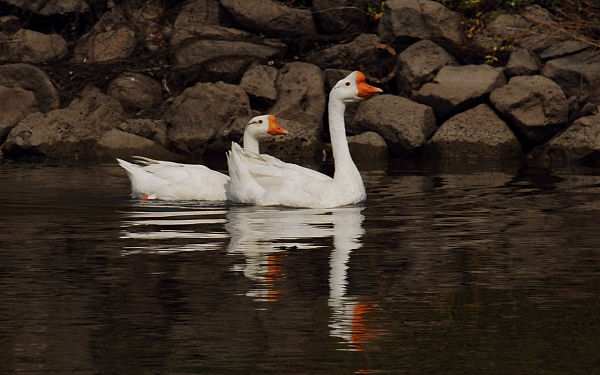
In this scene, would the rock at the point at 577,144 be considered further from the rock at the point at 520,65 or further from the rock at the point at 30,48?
the rock at the point at 30,48

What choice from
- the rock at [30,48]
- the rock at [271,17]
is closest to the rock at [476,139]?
the rock at [271,17]

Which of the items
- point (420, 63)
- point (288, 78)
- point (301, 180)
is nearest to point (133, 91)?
point (288, 78)

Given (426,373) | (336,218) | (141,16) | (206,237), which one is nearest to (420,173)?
(336,218)

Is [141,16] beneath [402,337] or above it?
above

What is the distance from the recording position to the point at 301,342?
5.43 meters

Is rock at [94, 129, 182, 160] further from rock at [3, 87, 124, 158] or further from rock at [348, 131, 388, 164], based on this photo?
rock at [348, 131, 388, 164]

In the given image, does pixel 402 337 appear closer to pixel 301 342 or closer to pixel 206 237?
pixel 301 342

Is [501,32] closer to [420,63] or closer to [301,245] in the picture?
[420,63]

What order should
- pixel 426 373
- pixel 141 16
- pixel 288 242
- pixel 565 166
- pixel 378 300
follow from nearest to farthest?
1. pixel 426 373
2. pixel 378 300
3. pixel 288 242
4. pixel 565 166
5. pixel 141 16

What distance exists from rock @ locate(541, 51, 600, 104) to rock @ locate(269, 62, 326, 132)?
4134 millimetres

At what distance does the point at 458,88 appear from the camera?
1944 centimetres

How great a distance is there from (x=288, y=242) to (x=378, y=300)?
246cm

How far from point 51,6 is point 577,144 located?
11.3 metres

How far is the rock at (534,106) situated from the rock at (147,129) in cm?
587
